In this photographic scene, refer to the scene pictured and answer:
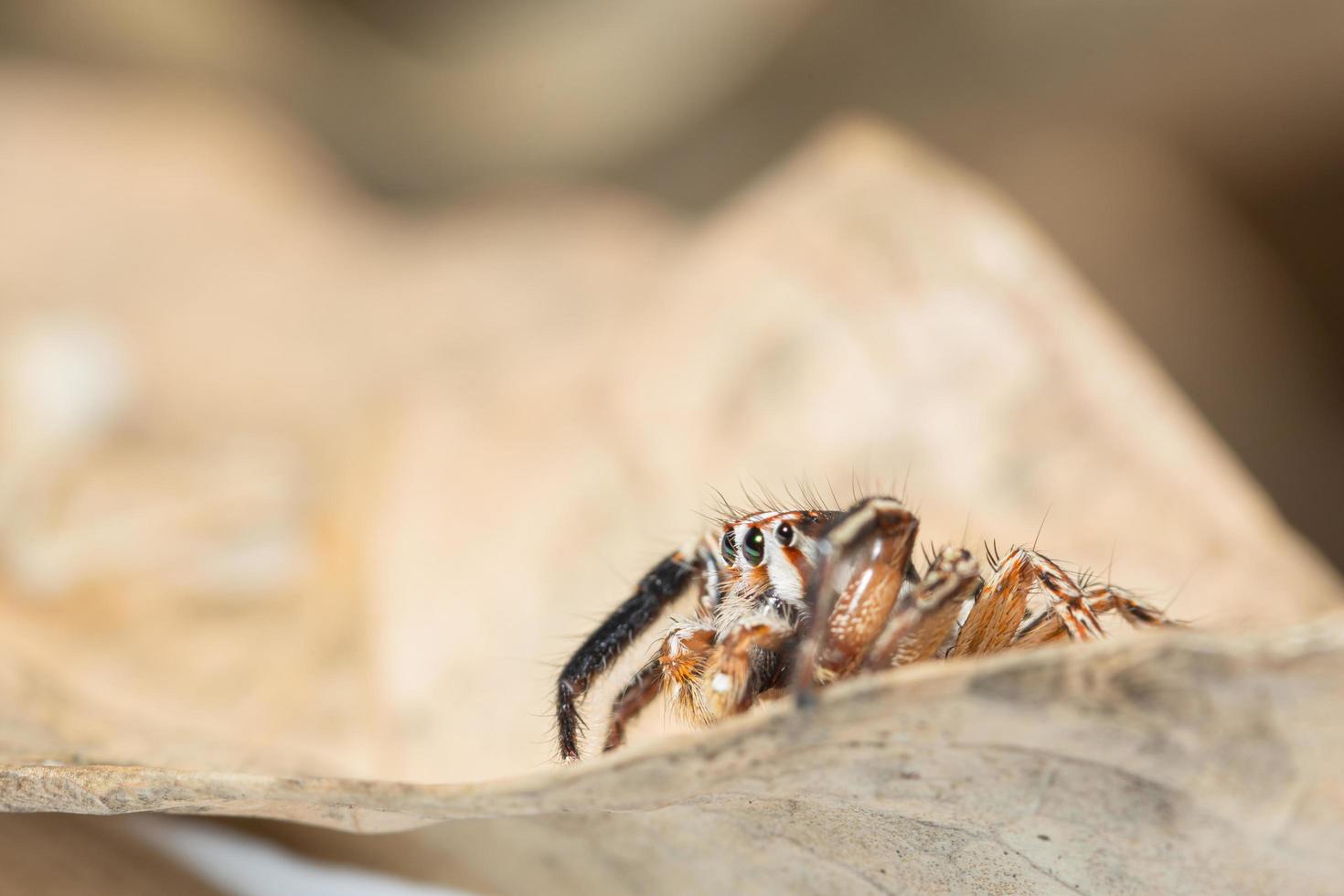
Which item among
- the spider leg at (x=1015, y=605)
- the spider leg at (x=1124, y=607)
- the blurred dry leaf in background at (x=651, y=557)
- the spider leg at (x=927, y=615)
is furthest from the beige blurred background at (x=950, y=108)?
the spider leg at (x=927, y=615)

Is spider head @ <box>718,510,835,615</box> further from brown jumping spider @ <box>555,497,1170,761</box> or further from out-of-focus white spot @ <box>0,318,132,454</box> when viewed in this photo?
out-of-focus white spot @ <box>0,318,132,454</box>

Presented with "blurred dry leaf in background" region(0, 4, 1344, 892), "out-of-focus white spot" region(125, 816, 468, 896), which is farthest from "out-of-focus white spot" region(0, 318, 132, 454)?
"out-of-focus white spot" region(125, 816, 468, 896)

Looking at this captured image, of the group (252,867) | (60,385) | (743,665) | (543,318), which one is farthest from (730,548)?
(60,385)

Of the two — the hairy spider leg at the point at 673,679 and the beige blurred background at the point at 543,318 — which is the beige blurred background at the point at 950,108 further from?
the hairy spider leg at the point at 673,679

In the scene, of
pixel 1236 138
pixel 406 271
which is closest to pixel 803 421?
pixel 406 271

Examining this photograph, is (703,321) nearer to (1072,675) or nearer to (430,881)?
(430,881)
